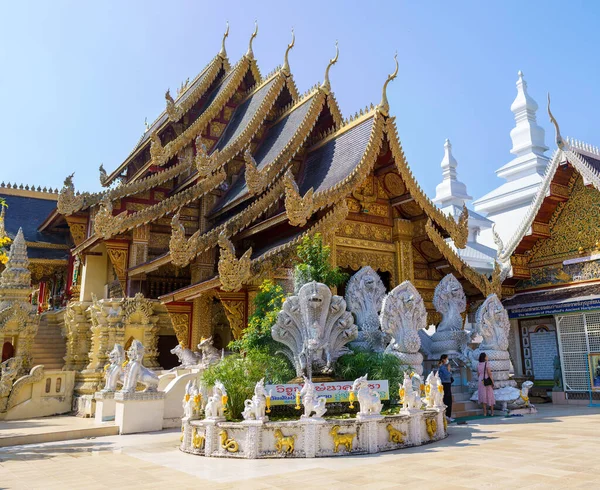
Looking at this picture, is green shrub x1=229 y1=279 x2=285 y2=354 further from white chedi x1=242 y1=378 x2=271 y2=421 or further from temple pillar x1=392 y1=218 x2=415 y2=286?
temple pillar x1=392 y1=218 x2=415 y2=286

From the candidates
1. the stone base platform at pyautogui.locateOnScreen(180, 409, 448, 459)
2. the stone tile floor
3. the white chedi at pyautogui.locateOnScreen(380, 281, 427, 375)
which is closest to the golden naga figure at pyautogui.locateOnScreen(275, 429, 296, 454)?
the stone base platform at pyautogui.locateOnScreen(180, 409, 448, 459)

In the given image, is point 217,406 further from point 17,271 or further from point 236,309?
point 17,271

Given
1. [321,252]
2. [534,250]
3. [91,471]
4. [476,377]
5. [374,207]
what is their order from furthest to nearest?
[534,250] → [374,207] → [476,377] → [321,252] → [91,471]

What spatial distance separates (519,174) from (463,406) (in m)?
18.3

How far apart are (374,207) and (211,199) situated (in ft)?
14.1

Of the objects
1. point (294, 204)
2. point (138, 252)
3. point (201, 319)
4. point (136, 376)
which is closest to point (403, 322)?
point (294, 204)

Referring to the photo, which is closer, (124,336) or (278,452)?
(278,452)

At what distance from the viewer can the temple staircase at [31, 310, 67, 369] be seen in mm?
13867

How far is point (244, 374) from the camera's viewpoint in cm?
667

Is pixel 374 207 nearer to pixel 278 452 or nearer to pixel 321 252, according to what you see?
pixel 321 252

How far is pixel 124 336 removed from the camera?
39.2 ft

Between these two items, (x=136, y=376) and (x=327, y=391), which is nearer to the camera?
(x=327, y=391)

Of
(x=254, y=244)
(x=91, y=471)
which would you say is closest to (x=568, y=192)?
(x=254, y=244)

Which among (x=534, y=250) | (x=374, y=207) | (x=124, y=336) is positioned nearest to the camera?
(x=374, y=207)
